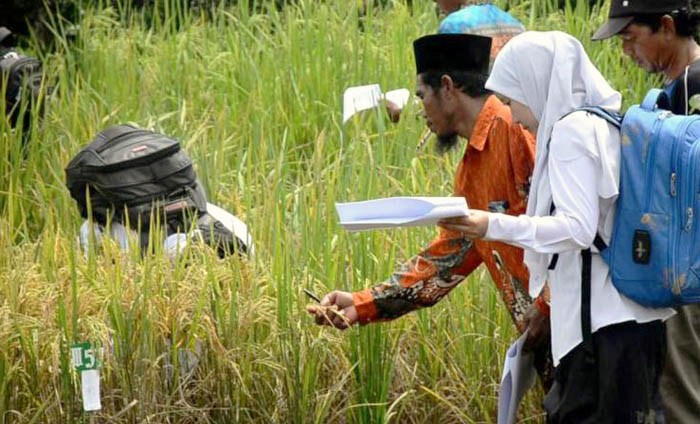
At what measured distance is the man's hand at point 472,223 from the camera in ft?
11.3

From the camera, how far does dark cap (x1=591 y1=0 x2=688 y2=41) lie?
14.1 feet

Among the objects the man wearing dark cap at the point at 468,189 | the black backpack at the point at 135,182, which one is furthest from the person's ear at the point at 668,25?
the black backpack at the point at 135,182

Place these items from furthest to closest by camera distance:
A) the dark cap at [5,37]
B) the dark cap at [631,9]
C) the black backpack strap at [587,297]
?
the dark cap at [5,37], the dark cap at [631,9], the black backpack strap at [587,297]

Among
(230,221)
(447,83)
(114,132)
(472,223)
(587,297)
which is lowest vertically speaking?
(230,221)

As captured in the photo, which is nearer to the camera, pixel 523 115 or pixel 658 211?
pixel 658 211

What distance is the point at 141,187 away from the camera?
212 inches

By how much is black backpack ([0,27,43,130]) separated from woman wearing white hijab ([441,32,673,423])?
3.33 meters

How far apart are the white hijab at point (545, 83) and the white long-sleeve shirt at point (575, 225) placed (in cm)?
6

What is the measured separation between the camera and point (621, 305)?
354 cm

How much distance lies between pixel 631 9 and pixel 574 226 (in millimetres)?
1105

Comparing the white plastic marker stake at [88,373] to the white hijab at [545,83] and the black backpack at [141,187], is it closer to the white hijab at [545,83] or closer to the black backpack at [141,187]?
the black backpack at [141,187]

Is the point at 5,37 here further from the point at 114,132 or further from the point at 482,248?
the point at 482,248

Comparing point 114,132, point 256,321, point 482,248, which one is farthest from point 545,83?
point 114,132

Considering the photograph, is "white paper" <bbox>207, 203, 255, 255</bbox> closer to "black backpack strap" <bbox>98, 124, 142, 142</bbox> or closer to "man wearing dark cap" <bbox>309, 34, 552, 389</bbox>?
"black backpack strap" <bbox>98, 124, 142, 142</bbox>
